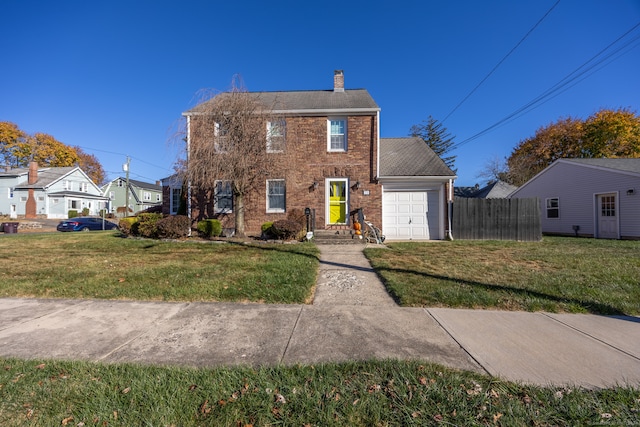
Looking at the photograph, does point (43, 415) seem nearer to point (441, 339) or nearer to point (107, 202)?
point (441, 339)

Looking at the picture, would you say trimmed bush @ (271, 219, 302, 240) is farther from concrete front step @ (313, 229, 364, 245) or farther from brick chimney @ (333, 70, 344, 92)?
brick chimney @ (333, 70, 344, 92)

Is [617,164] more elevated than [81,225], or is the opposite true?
[617,164]

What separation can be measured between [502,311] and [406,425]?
10.1 ft

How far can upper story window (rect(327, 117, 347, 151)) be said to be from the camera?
12.9 m

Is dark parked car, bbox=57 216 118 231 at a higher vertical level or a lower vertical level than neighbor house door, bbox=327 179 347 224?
lower

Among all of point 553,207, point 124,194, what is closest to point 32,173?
point 124,194

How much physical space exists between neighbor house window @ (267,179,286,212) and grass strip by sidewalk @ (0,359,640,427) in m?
10.5

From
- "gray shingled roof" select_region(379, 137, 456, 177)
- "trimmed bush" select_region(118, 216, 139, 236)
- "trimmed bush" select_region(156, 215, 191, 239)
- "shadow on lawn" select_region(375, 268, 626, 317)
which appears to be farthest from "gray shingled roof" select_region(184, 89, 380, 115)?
"shadow on lawn" select_region(375, 268, 626, 317)

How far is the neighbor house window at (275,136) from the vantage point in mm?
11219

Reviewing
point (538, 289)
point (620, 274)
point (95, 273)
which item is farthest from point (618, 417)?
point (95, 273)

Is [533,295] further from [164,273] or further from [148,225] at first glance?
[148,225]

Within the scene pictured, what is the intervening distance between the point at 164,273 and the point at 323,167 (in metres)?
8.32

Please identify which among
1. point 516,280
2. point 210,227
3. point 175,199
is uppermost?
point 175,199

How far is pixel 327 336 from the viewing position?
3238mm
